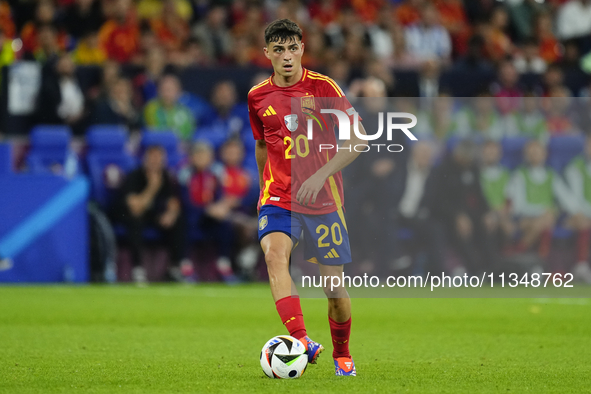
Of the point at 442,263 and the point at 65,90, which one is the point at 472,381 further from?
the point at 65,90

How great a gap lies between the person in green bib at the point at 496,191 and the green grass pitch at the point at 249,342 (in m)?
0.87

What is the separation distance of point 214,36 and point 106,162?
12.3 feet

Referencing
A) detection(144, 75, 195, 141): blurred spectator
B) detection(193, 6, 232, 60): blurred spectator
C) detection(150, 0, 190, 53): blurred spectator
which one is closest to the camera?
detection(144, 75, 195, 141): blurred spectator

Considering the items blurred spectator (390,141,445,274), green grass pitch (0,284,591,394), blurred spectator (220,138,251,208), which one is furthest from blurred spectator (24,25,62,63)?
blurred spectator (390,141,445,274)

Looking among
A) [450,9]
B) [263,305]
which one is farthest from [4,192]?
[450,9]

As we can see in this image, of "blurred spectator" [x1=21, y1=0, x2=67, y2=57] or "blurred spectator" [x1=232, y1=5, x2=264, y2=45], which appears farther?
"blurred spectator" [x1=232, y1=5, x2=264, y2=45]

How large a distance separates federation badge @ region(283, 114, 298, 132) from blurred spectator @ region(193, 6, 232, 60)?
31.5 feet

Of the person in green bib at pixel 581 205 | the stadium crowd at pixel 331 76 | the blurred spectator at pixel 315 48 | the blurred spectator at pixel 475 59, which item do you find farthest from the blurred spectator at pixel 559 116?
the blurred spectator at pixel 315 48

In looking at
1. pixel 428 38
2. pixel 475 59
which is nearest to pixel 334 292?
pixel 475 59

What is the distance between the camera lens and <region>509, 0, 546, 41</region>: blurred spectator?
17469 mm

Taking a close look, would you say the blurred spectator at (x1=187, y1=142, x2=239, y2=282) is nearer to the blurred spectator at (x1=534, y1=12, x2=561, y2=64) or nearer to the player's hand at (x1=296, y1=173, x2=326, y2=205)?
the player's hand at (x1=296, y1=173, x2=326, y2=205)

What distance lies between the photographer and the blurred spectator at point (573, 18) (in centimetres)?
1722

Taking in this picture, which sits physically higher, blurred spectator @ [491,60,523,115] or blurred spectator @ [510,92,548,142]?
blurred spectator @ [491,60,523,115]

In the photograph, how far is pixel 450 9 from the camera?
17484mm
